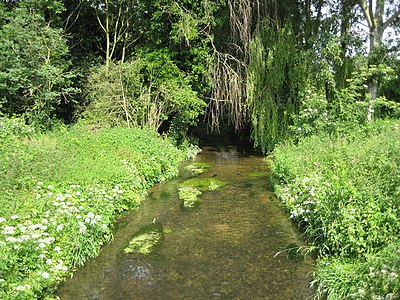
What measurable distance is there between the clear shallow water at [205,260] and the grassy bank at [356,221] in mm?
420

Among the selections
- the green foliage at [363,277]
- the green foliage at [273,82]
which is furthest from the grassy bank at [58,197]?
the green foliage at [273,82]

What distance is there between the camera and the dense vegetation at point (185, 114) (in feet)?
15.5

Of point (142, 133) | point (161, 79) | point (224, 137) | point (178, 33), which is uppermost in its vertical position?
point (178, 33)

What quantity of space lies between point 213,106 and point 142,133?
4.28 meters

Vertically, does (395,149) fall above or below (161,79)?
below

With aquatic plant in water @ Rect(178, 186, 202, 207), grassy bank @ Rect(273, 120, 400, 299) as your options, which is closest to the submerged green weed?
aquatic plant in water @ Rect(178, 186, 202, 207)

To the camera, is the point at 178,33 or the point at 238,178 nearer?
the point at 238,178

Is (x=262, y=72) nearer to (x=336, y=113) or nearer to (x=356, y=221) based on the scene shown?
(x=336, y=113)

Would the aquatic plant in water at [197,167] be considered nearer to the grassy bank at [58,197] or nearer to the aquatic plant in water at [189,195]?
the grassy bank at [58,197]

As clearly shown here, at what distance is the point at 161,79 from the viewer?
1377 cm

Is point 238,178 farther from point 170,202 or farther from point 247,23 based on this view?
point 247,23

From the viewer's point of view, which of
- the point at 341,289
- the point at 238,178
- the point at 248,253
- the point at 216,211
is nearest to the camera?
the point at 341,289

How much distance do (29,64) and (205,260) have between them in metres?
9.92

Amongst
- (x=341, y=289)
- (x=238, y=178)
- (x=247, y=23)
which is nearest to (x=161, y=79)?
(x=247, y=23)
